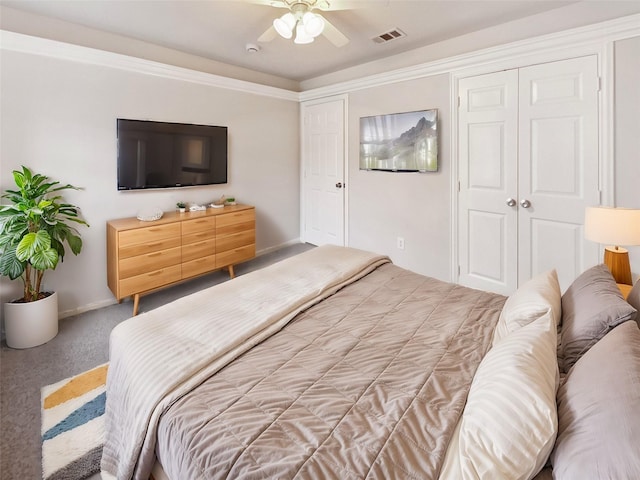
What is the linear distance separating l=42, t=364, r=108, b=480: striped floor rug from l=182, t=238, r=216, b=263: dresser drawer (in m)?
1.34

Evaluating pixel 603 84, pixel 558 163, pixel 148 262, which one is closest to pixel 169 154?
pixel 148 262

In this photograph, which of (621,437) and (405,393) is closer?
(621,437)

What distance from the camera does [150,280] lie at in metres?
3.09

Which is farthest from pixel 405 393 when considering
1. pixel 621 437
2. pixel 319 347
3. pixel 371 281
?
pixel 371 281

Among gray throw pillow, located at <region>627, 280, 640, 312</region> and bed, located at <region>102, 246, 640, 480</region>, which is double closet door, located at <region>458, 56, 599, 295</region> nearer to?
bed, located at <region>102, 246, 640, 480</region>

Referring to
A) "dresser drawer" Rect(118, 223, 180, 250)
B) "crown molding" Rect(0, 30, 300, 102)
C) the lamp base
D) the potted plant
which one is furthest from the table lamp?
"crown molding" Rect(0, 30, 300, 102)

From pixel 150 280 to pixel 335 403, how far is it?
259cm

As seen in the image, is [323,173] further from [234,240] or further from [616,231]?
[616,231]

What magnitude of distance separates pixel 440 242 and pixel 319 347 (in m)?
2.67

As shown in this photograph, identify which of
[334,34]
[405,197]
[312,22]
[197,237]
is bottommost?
[197,237]

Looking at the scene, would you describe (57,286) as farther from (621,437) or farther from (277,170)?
(621,437)

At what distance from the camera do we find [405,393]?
1087 millimetres

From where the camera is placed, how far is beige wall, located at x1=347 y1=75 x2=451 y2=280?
3.55 metres

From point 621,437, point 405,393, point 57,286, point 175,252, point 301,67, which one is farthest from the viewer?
point 301,67
